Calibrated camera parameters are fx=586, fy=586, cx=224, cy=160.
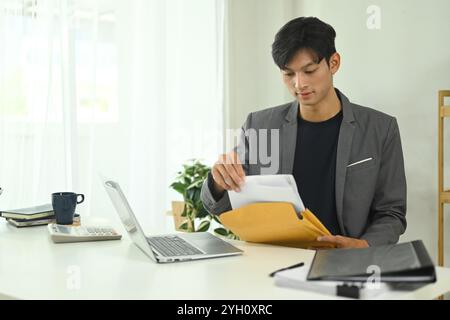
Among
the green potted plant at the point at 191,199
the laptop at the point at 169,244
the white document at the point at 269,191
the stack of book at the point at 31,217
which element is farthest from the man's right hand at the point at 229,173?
the green potted plant at the point at 191,199

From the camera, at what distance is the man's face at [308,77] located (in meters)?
2.04

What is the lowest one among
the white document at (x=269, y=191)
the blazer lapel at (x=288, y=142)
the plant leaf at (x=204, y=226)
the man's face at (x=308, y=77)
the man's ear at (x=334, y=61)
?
the plant leaf at (x=204, y=226)

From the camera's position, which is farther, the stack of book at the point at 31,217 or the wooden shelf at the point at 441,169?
the wooden shelf at the point at 441,169

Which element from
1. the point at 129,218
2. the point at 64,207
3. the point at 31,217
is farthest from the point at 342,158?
the point at 31,217

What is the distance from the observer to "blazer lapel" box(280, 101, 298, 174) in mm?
2178

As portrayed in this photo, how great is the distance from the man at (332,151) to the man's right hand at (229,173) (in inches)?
8.7

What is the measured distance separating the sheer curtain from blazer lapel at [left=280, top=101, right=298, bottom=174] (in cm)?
121

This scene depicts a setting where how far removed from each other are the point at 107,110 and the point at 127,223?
5.18 ft

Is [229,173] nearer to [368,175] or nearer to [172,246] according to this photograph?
[172,246]

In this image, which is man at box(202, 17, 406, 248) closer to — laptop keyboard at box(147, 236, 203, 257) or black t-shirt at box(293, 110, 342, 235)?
black t-shirt at box(293, 110, 342, 235)

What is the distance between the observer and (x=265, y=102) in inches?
154

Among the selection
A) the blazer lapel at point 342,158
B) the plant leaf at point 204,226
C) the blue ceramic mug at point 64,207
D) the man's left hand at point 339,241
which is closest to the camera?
the man's left hand at point 339,241

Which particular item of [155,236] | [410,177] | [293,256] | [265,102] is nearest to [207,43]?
[265,102]

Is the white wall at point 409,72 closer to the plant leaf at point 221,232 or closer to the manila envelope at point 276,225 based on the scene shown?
the plant leaf at point 221,232
